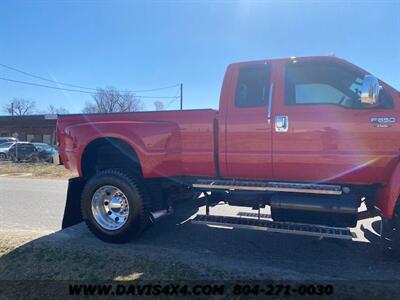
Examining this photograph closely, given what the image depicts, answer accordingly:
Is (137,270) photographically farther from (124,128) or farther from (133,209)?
(124,128)

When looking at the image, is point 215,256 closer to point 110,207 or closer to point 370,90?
point 110,207

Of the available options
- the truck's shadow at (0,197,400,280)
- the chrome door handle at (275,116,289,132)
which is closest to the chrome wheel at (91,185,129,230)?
the truck's shadow at (0,197,400,280)

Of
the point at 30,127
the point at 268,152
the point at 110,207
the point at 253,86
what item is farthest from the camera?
the point at 30,127

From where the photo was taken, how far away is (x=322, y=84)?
13.9ft

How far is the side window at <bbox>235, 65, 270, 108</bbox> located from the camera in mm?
4352

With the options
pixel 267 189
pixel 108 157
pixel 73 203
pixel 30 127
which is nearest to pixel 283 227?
pixel 267 189

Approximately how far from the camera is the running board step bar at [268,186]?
13.0ft

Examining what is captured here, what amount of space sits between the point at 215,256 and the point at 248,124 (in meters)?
1.71

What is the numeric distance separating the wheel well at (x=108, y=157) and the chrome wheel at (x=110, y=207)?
384mm

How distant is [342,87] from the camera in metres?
4.15

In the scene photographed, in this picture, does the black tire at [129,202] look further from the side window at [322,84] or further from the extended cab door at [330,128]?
the side window at [322,84]

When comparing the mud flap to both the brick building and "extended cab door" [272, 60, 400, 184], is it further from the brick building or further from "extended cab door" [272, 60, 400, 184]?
the brick building

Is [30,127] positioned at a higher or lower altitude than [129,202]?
higher

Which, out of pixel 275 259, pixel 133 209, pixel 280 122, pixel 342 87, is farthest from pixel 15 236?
pixel 342 87
